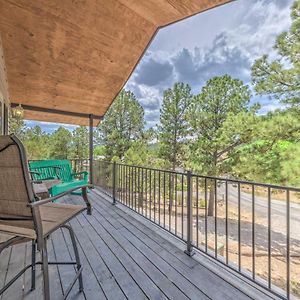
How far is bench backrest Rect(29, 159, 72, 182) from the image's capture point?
14.8ft

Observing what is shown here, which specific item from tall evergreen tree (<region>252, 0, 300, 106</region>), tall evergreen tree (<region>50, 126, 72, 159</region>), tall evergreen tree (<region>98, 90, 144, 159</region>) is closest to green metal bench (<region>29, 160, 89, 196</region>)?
tall evergreen tree (<region>252, 0, 300, 106</region>)

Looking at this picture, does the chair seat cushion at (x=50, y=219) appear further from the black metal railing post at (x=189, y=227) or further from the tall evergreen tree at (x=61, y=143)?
the tall evergreen tree at (x=61, y=143)

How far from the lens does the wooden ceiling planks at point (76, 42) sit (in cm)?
301

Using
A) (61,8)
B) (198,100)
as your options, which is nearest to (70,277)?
(61,8)

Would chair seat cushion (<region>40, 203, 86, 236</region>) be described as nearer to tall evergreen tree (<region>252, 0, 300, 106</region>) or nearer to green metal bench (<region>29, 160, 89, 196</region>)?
green metal bench (<region>29, 160, 89, 196</region>)

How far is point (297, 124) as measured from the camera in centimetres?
638

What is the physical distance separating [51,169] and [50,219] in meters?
3.62

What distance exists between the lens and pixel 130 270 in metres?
1.94

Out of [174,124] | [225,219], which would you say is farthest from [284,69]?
[174,124]

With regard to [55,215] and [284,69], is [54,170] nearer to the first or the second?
[55,215]

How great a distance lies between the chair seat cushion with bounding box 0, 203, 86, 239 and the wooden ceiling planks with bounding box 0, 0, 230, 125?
2.83 meters

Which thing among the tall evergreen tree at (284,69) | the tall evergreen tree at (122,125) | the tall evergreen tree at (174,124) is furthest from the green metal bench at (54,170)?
the tall evergreen tree at (122,125)

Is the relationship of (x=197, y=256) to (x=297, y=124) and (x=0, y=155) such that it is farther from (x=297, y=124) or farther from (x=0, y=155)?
(x=297, y=124)

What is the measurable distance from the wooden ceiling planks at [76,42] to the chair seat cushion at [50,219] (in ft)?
9.29
